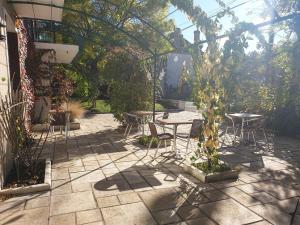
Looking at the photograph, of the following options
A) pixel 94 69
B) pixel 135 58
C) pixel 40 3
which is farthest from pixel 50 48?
pixel 94 69

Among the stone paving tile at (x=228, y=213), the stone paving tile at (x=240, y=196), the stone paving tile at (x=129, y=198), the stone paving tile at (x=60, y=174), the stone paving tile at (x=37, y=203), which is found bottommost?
the stone paving tile at (x=37, y=203)

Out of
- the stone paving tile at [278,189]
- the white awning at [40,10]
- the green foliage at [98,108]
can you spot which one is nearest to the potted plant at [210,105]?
the stone paving tile at [278,189]

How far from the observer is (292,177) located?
4.55 meters

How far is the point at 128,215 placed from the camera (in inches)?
125

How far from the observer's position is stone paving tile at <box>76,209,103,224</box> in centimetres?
305

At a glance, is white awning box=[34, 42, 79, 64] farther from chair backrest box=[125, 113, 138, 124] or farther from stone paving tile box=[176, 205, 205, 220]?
stone paving tile box=[176, 205, 205, 220]

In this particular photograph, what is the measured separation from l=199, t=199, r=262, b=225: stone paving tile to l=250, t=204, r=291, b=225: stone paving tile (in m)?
0.11

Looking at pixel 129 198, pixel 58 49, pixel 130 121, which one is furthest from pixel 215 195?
pixel 58 49

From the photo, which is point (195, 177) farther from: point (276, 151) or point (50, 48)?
point (50, 48)

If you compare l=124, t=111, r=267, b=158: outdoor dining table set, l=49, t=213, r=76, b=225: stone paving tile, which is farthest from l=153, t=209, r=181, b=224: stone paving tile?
l=124, t=111, r=267, b=158: outdoor dining table set

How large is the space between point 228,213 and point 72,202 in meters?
1.96

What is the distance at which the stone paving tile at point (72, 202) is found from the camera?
3.31m

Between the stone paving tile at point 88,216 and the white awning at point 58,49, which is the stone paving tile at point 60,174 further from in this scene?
the white awning at point 58,49

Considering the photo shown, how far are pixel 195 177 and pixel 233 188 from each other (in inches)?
26.7
